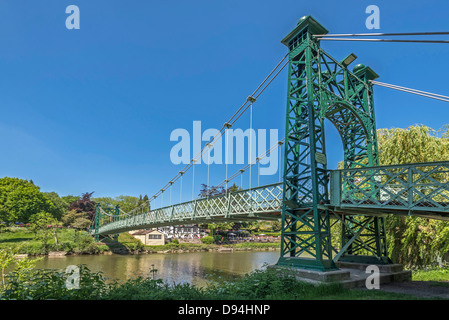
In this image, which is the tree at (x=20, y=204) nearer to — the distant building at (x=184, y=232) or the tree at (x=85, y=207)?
the tree at (x=85, y=207)

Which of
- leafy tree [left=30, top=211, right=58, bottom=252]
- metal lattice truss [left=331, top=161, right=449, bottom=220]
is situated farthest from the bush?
metal lattice truss [left=331, top=161, right=449, bottom=220]

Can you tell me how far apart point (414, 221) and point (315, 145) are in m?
7.71

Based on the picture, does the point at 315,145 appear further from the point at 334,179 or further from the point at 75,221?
the point at 75,221

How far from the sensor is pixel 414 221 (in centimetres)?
1291

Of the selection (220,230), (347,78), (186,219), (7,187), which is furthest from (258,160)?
(7,187)

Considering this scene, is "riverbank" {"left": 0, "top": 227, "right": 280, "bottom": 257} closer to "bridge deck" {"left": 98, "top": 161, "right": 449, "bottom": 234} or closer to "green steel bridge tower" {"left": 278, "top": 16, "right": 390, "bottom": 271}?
"bridge deck" {"left": 98, "top": 161, "right": 449, "bottom": 234}

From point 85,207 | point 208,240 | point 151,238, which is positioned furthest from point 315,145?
point 85,207

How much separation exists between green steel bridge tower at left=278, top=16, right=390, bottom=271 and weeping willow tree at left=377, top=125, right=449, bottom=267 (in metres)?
3.31

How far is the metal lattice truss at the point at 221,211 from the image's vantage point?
13.2m

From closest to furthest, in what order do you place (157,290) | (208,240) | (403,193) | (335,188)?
(157,290)
(403,193)
(335,188)
(208,240)

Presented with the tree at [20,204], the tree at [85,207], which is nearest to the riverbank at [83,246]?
the tree at [20,204]

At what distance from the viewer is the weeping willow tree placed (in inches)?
→ 506
